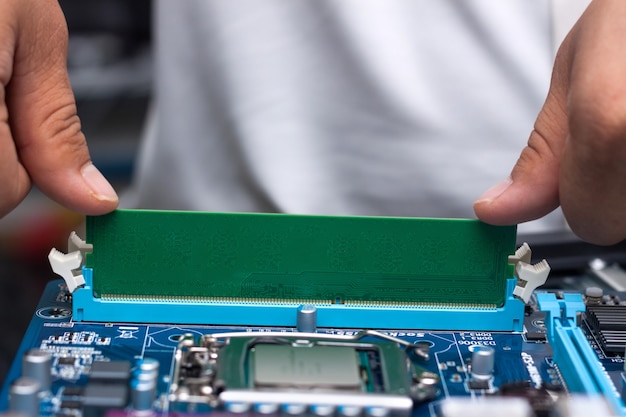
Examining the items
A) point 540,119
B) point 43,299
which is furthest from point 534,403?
point 43,299

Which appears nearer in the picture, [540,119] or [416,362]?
[416,362]

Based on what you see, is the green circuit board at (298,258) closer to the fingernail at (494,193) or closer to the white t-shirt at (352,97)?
the fingernail at (494,193)

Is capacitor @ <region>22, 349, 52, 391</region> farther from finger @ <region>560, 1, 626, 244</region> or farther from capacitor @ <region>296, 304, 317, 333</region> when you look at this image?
finger @ <region>560, 1, 626, 244</region>

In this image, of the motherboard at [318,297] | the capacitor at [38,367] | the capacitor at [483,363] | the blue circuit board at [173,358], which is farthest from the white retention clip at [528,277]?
the capacitor at [38,367]

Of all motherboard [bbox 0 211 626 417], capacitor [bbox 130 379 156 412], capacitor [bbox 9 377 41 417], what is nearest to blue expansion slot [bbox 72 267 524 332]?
motherboard [bbox 0 211 626 417]

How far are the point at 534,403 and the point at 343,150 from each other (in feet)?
4.64

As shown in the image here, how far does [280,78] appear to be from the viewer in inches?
127

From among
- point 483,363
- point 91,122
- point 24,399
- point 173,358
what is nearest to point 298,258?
point 173,358

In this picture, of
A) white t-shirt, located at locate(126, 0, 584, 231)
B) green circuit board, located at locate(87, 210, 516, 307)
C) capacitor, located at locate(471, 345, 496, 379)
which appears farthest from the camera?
white t-shirt, located at locate(126, 0, 584, 231)

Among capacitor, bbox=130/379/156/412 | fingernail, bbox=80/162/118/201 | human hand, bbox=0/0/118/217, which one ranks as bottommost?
capacitor, bbox=130/379/156/412

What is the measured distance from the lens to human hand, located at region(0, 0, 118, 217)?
2.68 m

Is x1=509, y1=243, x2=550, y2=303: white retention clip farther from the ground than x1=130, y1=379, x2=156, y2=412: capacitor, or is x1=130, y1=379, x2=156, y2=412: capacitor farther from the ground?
x1=509, y1=243, x2=550, y2=303: white retention clip

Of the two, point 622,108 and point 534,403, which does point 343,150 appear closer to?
point 622,108

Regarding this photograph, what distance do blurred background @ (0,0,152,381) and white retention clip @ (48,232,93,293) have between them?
2640 millimetres
